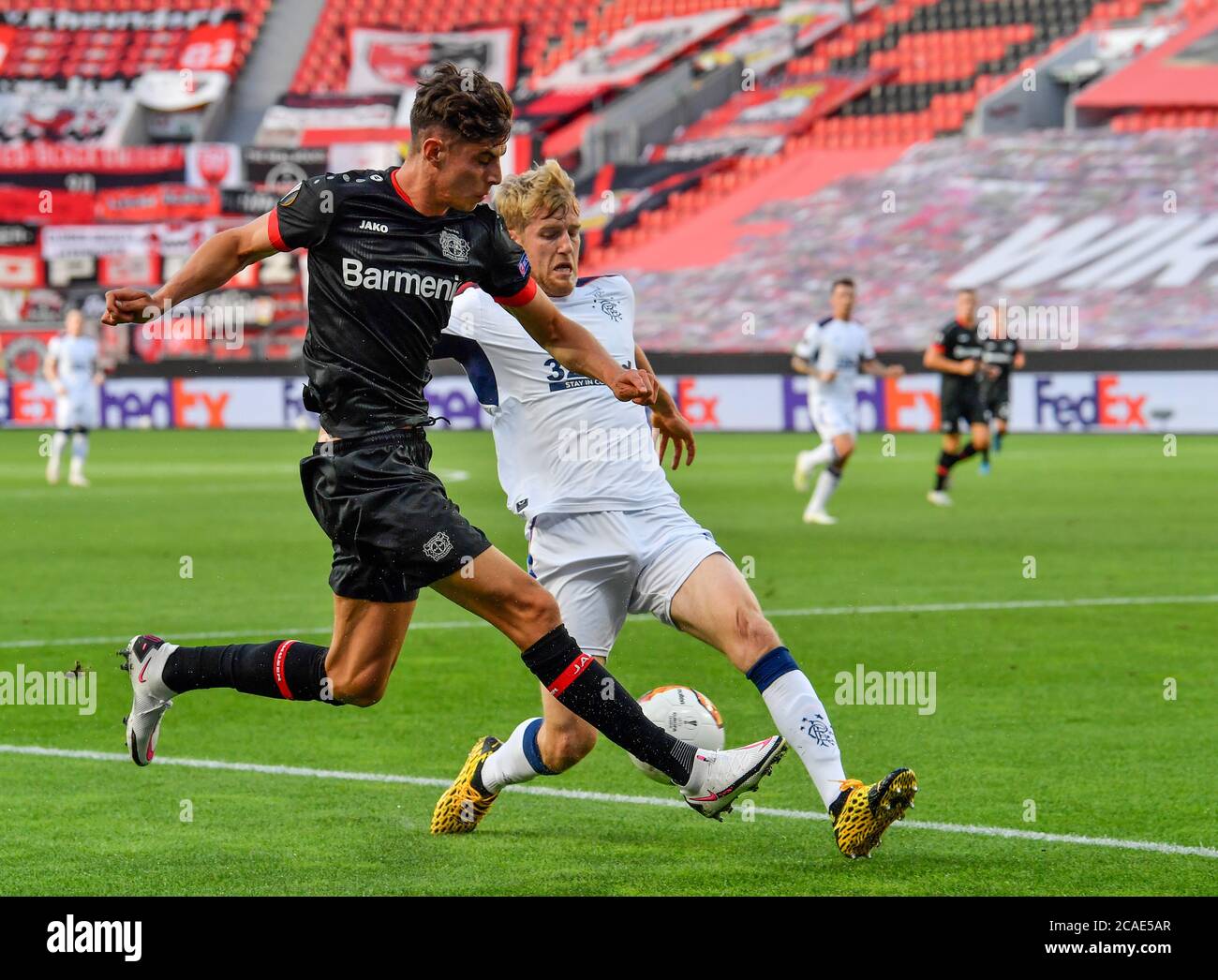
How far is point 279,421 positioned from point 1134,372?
15.5 meters

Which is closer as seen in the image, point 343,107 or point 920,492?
point 920,492

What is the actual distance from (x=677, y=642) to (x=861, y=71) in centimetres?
3413

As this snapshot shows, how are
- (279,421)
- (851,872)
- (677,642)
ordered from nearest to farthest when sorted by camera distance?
1. (851,872)
2. (677,642)
3. (279,421)

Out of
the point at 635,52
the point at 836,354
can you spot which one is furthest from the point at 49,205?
the point at 836,354

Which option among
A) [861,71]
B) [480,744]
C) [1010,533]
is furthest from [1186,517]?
[861,71]

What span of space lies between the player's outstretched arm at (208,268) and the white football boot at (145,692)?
1.27 metres

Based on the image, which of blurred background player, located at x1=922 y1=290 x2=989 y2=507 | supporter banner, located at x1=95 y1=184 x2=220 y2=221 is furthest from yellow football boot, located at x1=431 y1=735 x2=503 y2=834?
supporter banner, located at x1=95 y1=184 x2=220 y2=221

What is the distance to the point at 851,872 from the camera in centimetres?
562

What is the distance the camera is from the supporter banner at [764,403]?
30.6m

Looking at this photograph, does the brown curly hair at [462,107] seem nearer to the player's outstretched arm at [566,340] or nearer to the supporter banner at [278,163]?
the player's outstretched arm at [566,340]

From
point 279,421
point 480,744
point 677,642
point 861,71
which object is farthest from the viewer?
point 861,71

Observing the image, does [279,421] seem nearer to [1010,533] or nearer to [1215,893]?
[1010,533]

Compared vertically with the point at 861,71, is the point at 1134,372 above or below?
below
